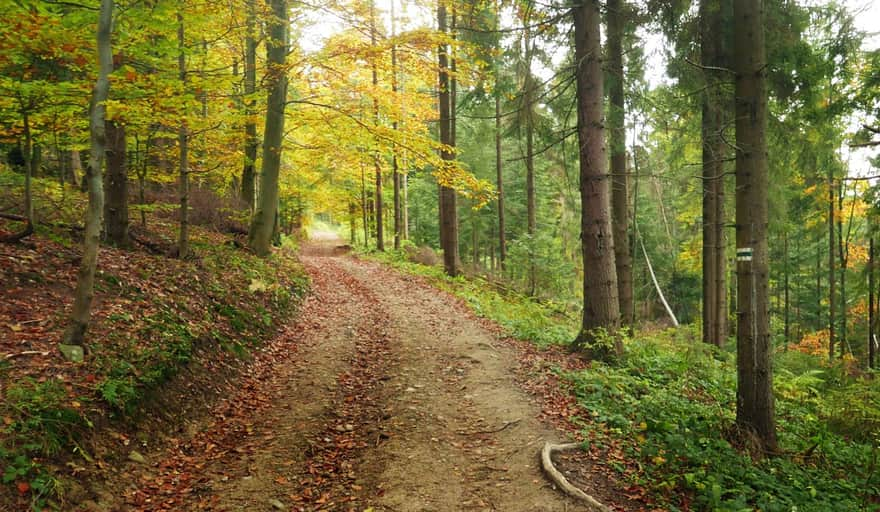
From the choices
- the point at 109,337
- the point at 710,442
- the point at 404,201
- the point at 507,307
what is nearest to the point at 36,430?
the point at 109,337

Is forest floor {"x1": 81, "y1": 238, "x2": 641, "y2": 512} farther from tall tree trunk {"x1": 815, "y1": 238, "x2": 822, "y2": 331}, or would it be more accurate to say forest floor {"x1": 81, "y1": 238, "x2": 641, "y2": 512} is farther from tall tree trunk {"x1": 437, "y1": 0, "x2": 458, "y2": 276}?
tall tree trunk {"x1": 815, "y1": 238, "x2": 822, "y2": 331}

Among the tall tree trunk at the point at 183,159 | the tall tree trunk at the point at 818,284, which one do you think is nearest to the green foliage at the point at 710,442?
the tall tree trunk at the point at 183,159

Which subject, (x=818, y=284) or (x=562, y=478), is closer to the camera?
(x=562, y=478)

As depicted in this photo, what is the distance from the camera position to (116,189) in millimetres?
8508

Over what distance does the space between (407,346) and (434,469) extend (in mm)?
4285

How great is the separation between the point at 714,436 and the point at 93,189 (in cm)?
782

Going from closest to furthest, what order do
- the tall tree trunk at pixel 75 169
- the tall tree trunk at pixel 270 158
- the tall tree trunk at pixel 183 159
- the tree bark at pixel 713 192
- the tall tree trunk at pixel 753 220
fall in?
the tall tree trunk at pixel 753 220, the tall tree trunk at pixel 183 159, the tree bark at pixel 713 192, the tall tree trunk at pixel 270 158, the tall tree trunk at pixel 75 169

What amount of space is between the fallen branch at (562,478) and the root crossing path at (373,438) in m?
0.08

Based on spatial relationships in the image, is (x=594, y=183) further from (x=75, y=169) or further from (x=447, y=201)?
(x=75, y=169)

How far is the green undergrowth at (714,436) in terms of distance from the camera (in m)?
4.45

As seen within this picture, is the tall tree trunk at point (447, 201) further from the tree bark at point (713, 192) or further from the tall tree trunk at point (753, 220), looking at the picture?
the tall tree trunk at point (753, 220)

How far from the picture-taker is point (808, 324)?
29891mm

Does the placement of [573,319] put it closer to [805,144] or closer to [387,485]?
[805,144]

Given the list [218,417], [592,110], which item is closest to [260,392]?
[218,417]
